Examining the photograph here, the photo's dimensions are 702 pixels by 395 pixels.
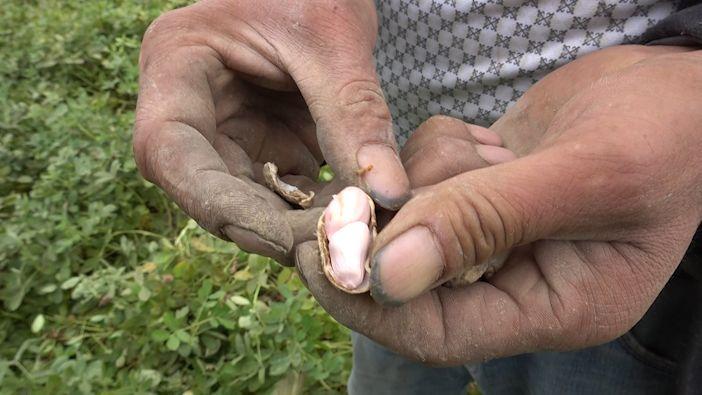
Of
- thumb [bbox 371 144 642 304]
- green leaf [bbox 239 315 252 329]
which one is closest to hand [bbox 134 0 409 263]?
thumb [bbox 371 144 642 304]

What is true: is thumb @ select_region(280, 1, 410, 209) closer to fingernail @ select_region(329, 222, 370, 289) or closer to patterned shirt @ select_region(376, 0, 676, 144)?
fingernail @ select_region(329, 222, 370, 289)

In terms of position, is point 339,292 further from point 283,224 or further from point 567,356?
point 567,356

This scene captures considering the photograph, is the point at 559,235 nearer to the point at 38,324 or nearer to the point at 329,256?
the point at 329,256

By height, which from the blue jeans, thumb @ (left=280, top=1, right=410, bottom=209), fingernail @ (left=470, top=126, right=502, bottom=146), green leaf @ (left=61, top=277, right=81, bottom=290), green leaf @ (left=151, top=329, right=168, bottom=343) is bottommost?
green leaf @ (left=61, top=277, right=81, bottom=290)

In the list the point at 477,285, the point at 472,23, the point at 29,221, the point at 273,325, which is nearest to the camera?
the point at 477,285

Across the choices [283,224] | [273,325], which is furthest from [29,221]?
[283,224]

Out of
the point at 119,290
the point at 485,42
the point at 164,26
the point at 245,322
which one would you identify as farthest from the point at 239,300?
the point at 485,42
